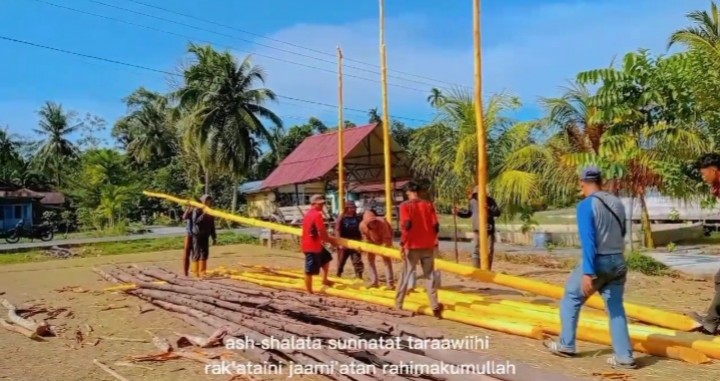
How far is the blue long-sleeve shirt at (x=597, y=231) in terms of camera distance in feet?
17.9

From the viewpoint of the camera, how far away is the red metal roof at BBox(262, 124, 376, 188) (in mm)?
28281

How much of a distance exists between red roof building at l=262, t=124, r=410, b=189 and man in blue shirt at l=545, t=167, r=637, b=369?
2215 cm

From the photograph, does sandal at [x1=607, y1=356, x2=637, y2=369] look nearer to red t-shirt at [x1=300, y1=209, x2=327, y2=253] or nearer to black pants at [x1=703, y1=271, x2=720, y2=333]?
black pants at [x1=703, y1=271, x2=720, y2=333]

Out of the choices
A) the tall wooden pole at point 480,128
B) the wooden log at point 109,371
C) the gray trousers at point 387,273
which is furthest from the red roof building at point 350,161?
the wooden log at point 109,371

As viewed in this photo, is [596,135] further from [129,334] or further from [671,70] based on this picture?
[129,334]

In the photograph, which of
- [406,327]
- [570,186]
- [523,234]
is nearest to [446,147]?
[570,186]

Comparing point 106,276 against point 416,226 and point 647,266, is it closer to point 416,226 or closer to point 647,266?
point 416,226

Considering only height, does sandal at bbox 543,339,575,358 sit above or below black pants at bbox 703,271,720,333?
below

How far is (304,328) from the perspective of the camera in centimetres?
649

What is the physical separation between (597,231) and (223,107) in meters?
34.1

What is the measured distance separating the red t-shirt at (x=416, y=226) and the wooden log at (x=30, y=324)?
470 centimetres

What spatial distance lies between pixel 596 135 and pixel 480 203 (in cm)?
823

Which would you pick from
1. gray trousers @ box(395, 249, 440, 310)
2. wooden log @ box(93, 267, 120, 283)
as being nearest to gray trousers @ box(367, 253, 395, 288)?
gray trousers @ box(395, 249, 440, 310)

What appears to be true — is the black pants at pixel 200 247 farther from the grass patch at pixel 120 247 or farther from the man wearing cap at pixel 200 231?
the grass patch at pixel 120 247
